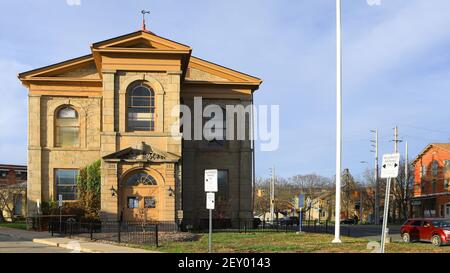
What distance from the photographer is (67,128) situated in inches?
1676

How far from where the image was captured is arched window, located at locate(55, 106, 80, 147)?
1670 inches

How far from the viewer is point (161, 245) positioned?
24.0 meters

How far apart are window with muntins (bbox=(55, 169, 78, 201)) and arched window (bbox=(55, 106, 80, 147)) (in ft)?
6.65

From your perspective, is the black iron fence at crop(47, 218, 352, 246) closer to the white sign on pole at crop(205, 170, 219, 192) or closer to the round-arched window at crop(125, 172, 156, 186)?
the round-arched window at crop(125, 172, 156, 186)

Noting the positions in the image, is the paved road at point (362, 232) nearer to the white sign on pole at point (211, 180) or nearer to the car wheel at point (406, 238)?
the car wheel at point (406, 238)

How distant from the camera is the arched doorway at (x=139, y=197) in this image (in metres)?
36.0

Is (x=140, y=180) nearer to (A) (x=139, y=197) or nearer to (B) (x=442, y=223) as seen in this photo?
(A) (x=139, y=197)

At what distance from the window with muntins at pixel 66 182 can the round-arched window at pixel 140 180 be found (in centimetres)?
773

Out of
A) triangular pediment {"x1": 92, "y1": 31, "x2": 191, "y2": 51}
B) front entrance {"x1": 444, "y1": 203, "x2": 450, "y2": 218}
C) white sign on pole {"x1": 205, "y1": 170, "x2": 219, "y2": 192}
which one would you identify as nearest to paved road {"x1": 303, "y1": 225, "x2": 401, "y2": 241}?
white sign on pole {"x1": 205, "y1": 170, "x2": 219, "y2": 192}

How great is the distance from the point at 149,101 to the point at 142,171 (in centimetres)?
467

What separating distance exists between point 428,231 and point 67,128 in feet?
87.1
